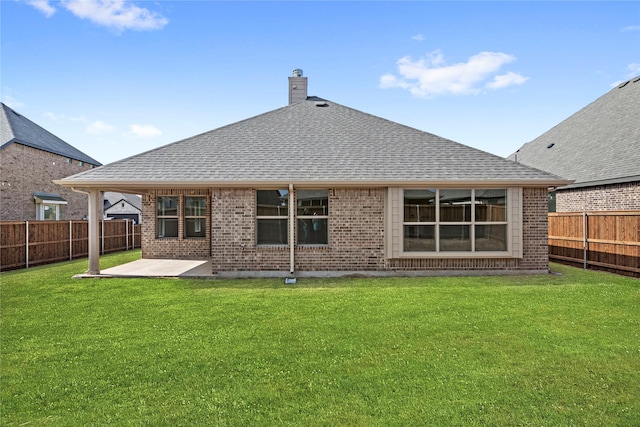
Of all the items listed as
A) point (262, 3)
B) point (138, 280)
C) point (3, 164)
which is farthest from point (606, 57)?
point (3, 164)

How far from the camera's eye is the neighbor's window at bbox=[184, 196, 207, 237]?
503 inches

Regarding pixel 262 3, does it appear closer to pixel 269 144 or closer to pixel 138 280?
pixel 269 144

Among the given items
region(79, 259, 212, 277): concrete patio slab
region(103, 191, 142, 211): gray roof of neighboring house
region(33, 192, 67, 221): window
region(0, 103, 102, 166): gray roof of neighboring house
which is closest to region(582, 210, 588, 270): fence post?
region(79, 259, 212, 277): concrete patio slab

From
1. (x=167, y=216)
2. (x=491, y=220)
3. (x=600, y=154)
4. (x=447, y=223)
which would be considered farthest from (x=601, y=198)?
(x=167, y=216)

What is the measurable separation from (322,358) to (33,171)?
23.6 m

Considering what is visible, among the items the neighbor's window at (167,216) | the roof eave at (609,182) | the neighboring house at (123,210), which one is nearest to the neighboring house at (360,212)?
the neighbor's window at (167,216)

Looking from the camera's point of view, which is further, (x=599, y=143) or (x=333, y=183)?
(x=599, y=143)

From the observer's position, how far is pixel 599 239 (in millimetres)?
10422

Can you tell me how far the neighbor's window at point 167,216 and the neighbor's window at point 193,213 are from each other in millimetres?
393

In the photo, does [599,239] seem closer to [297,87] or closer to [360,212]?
[360,212]

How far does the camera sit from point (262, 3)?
10266 mm

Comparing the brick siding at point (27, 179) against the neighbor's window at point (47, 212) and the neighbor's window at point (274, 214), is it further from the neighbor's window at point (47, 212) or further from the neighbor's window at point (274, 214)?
the neighbor's window at point (274, 214)

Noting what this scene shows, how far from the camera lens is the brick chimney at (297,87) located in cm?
1512

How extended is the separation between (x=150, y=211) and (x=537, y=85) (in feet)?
53.6
